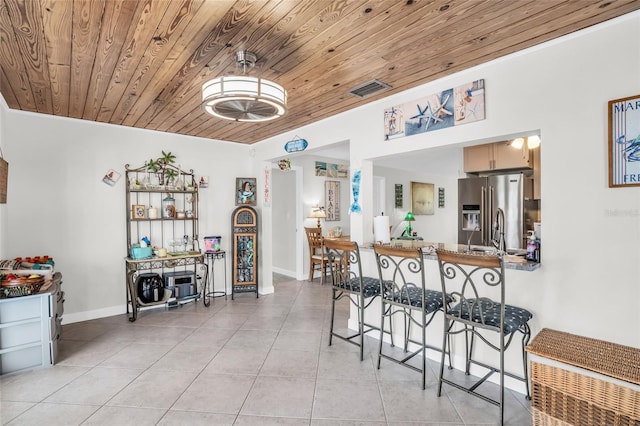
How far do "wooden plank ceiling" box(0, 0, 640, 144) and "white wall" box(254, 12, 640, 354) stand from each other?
157 millimetres

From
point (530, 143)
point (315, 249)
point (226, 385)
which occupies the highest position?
point (530, 143)

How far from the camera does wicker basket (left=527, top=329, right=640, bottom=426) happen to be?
4.89 ft

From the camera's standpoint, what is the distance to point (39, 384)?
95.5 inches

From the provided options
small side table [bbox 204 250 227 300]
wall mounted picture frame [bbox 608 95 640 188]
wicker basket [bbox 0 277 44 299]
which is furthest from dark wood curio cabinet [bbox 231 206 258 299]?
wall mounted picture frame [bbox 608 95 640 188]

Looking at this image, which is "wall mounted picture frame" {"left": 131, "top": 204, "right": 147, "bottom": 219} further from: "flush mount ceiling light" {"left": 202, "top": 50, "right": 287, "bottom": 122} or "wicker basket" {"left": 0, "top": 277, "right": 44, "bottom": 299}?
"flush mount ceiling light" {"left": 202, "top": 50, "right": 287, "bottom": 122}

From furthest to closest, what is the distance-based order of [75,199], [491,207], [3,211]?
[491,207], [75,199], [3,211]

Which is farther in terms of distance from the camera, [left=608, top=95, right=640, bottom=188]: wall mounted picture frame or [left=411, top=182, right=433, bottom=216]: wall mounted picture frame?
[left=411, top=182, right=433, bottom=216]: wall mounted picture frame

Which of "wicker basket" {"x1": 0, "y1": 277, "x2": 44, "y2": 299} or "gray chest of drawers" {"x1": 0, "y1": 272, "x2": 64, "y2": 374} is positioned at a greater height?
"wicker basket" {"x1": 0, "y1": 277, "x2": 44, "y2": 299}

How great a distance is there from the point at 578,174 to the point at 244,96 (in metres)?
2.08

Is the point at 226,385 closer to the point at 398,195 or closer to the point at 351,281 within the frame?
the point at 351,281

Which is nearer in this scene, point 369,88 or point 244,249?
point 369,88

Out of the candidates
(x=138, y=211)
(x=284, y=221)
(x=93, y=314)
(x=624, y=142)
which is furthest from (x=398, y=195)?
(x=93, y=314)

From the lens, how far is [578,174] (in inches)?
78.7

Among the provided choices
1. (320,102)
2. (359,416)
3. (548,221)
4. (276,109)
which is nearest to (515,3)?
(548,221)
